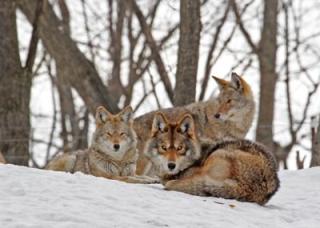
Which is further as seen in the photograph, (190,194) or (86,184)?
(190,194)

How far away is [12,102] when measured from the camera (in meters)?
12.4

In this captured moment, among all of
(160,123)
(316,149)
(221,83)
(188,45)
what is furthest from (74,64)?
(160,123)

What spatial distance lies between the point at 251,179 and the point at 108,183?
144 centimetres

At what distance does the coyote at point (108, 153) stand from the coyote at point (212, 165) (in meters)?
2.28

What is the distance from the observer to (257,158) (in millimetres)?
7449

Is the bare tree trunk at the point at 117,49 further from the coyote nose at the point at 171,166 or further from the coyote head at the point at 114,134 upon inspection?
the coyote nose at the point at 171,166

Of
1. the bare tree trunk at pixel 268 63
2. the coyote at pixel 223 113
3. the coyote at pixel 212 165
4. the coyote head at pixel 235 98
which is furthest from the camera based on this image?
the bare tree trunk at pixel 268 63

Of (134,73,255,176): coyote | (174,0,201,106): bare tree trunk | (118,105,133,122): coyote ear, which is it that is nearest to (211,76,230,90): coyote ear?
(134,73,255,176): coyote

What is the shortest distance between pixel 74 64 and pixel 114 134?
4.01m

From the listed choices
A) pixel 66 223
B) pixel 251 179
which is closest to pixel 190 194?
pixel 251 179

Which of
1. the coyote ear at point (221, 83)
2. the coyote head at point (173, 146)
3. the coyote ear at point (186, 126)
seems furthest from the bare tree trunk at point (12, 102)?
the coyote ear at point (186, 126)

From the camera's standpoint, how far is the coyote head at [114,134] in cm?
1064

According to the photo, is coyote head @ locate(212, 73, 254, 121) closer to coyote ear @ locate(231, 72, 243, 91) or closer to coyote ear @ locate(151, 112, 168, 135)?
coyote ear @ locate(231, 72, 243, 91)

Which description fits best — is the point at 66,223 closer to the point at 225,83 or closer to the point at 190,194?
the point at 190,194
